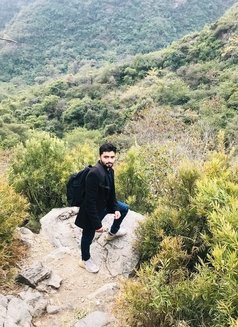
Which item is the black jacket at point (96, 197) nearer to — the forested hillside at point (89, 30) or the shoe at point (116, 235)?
the shoe at point (116, 235)

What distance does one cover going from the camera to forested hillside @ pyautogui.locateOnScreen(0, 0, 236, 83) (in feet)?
288

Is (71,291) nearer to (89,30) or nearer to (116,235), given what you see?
(116,235)

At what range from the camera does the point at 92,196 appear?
187 inches

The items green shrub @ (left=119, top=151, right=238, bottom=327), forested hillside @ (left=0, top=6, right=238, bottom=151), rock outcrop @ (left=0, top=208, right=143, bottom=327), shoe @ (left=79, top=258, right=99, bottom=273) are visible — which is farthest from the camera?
forested hillside @ (left=0, top=6, right=238, bottom=151)

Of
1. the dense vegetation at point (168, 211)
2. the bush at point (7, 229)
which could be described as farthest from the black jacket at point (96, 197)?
the bush at point (7, 229)

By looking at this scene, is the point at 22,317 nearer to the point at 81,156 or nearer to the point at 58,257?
the point at 58,257

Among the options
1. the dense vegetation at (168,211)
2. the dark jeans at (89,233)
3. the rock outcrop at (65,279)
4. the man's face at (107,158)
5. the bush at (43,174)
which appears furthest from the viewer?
the bush at (43,174)

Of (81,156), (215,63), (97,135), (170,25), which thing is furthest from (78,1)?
(81,156)

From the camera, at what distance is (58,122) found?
41562mm

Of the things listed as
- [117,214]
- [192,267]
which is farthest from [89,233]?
[192,267]

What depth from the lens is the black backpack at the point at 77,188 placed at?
489 centimetres

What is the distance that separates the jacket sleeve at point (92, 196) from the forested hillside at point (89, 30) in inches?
3071

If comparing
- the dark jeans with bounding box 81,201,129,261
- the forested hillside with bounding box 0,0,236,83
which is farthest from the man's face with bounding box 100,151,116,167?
the forested hillside with bounding box 0,0,236,83

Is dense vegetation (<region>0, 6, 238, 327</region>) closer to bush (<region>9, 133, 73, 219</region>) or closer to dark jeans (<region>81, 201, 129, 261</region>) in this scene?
bush (<region>9, 133, 73, 219</region>)
